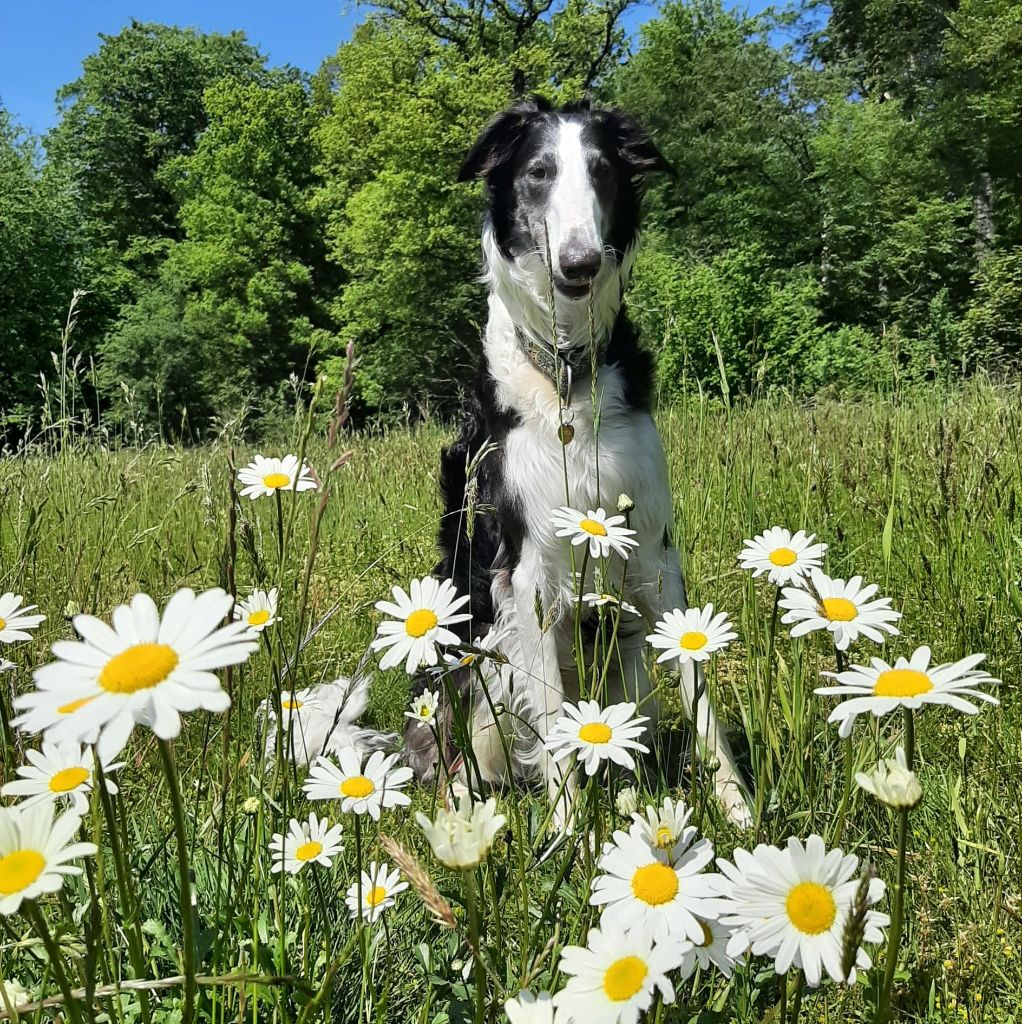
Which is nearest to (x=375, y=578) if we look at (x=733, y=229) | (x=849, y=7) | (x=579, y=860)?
(x=579, y=860)

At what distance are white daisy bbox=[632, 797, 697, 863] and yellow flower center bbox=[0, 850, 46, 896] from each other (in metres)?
0.55

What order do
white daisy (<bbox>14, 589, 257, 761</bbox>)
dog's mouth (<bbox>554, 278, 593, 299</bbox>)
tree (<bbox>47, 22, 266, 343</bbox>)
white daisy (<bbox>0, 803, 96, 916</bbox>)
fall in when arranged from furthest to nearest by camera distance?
1. tree (<bbox>47, 22, 266, 343</bbox>)
2. dog's mouth (<bbox>554, 278, 593, 299</bbox>)
3. white daisy (<bbox>0, 803, 96, 916</bbox>)
4. white daisy (<bbox>14, 589, 257, 761</bbox>)

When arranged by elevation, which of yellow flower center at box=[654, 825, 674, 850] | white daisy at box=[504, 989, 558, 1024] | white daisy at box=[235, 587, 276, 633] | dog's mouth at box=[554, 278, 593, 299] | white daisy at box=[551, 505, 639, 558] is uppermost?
dog's mouth at box=[554, 278, 593, 299]

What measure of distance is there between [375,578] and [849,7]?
29.6 m

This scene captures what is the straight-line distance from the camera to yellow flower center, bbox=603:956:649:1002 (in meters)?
0.64

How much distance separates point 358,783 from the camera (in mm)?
1064

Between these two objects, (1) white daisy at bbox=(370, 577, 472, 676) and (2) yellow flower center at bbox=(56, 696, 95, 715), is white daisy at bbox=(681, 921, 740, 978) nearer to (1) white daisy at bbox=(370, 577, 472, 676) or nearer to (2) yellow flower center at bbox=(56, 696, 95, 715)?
(1) white daisy at bbox=(370, 577, 472, 676)

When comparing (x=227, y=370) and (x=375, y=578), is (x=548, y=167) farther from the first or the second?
(x=227, y=370)

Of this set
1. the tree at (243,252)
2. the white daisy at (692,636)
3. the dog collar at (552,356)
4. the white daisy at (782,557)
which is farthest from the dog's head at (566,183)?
the tree at (243,252)

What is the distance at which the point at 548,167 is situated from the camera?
3.07 m

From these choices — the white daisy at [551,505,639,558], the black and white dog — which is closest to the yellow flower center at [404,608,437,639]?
the white daisy at [551,505,639,558]

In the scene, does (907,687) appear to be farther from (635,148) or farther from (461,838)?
(635,148)

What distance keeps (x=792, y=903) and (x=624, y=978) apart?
0.16 meters

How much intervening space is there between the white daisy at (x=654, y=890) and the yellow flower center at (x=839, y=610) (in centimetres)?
37
